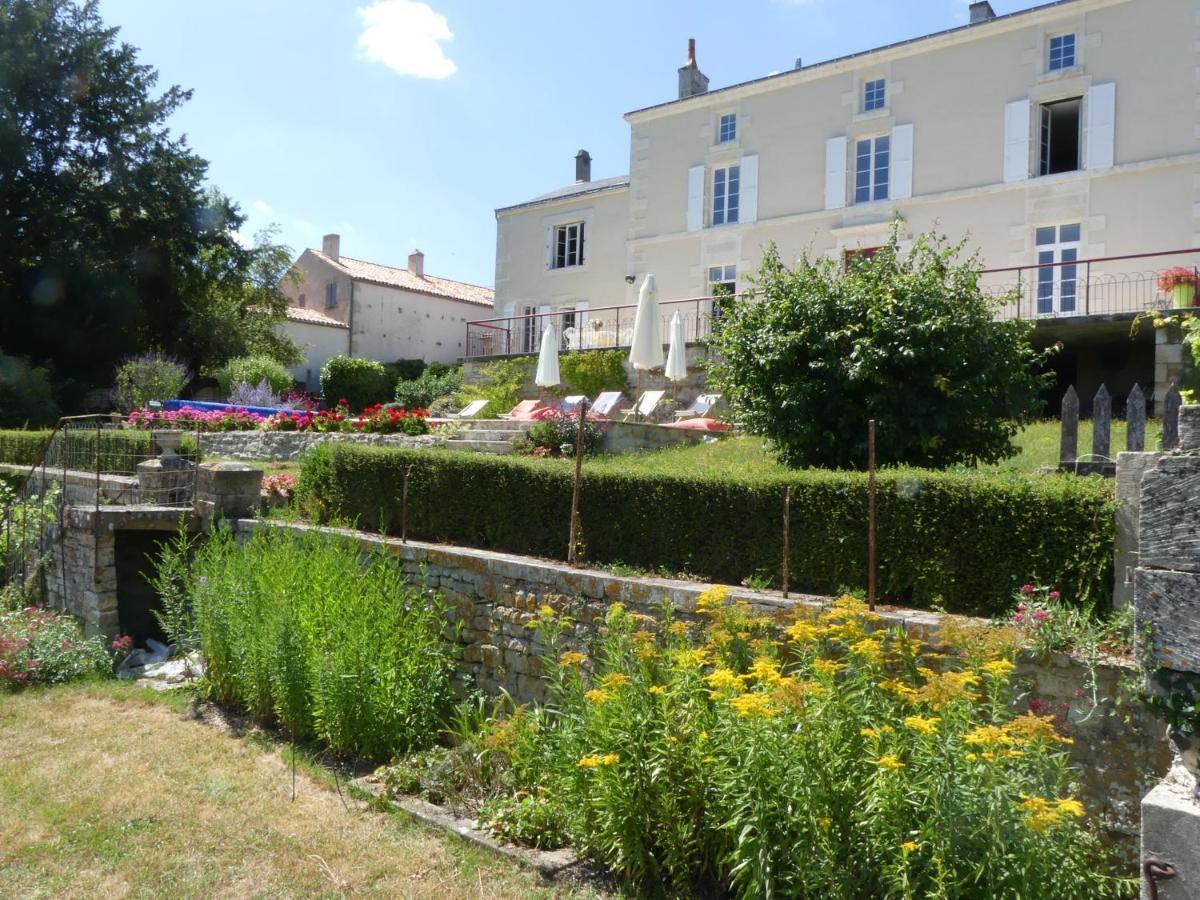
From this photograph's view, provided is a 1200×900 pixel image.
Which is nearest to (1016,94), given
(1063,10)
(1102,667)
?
(1063,10)

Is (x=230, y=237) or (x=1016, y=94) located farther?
(x=230, y=237)

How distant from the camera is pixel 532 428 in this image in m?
12.6

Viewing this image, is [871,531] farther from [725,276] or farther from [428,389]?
[428,389]

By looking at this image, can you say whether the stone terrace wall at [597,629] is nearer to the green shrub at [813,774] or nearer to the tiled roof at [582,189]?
the green shrub at [813,774]

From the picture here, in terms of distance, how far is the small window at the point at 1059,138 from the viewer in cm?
1728

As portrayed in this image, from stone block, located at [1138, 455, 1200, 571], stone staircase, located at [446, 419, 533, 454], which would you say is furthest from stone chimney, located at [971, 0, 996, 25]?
stone block, located at [1138, 455, 1200, 571]

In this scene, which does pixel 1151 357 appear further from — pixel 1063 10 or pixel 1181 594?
pixel 1181 594

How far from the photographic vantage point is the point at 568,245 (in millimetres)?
24328

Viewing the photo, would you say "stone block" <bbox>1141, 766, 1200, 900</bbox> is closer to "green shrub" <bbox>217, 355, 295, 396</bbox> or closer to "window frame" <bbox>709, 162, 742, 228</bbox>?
"window frame" <bbox>709, 162, 742, 228</bbox>

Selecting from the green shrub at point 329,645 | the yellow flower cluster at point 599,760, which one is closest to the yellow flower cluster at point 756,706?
the yellow flower cluster at point 599,760

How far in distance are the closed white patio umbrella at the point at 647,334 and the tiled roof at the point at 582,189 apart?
32.2 ft

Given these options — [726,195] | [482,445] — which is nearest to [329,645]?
[482,445]

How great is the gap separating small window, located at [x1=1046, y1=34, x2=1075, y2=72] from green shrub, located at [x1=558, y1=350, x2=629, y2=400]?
9620mm

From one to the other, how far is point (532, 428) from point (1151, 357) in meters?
10.1
